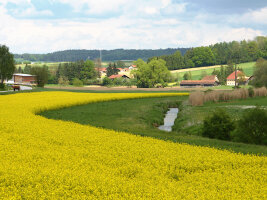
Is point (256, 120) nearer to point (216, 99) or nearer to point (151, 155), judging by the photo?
point (151, 155)

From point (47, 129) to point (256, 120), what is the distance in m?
12.7

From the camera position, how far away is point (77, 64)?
15200 cm

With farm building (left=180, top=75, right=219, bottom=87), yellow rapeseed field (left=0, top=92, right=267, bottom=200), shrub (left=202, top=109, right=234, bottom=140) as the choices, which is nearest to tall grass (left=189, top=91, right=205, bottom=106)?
shrub (left=202, top=109, right=234, bottom=140)

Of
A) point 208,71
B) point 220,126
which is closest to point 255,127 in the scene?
point 220,126

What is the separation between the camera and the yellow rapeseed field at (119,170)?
9414mm

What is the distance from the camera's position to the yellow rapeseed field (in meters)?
9.41

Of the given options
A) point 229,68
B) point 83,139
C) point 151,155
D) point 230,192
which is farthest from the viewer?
point 229,68

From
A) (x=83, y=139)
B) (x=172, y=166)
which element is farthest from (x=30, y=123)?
(x=172, y=166)

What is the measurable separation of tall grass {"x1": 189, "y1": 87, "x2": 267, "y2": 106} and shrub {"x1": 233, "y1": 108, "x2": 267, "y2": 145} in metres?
22.4

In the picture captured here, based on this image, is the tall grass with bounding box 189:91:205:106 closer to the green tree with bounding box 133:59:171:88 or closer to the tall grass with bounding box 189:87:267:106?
the tall grass with bounding box 189:87:267:106

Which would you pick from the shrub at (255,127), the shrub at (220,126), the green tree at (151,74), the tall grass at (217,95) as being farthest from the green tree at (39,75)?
the shrub at (255,127)

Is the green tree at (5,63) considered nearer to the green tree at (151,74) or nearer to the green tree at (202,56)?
the green tree at (151,74)

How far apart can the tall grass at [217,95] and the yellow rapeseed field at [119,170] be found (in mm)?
27890

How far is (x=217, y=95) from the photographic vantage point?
1861 inches
